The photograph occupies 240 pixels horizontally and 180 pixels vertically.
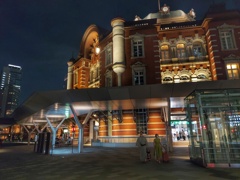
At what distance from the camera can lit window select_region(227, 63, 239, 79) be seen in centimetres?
2170

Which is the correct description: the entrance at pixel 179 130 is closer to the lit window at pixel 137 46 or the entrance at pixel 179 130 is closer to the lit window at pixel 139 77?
the lit window at pixel 139 77

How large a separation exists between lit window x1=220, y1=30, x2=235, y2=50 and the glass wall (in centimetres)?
1522

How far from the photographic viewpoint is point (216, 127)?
1028 cm

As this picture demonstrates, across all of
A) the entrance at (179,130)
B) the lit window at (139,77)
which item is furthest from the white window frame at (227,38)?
the entrance at (179,130)

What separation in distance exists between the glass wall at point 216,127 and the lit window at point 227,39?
1522 centimetres

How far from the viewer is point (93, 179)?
7.18 m

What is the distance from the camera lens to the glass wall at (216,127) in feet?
30.9

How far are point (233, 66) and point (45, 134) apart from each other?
21653mm

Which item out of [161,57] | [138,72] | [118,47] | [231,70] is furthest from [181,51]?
[118,47]

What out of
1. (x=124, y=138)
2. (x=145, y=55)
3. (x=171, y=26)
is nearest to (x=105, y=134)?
(x=124, y=138)

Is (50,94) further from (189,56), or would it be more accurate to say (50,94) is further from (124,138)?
(189,56)

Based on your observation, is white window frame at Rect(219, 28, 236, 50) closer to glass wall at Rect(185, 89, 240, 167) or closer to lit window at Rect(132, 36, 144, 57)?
lit window at Rect(132, 36, 144, 57)

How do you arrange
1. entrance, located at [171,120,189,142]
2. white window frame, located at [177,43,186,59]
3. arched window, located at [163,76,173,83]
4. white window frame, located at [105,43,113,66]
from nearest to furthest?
arched window, located at [163,76,173,83]
white window frame, located at [177,43,186,59]
white window frame, located at [105,43,113,66]
entrance, located at [171,120,189,142]

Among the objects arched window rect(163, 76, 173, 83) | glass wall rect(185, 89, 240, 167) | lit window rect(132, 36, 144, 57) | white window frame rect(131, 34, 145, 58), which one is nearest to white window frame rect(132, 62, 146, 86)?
white window frame rect(131, 34, 145, 58)
